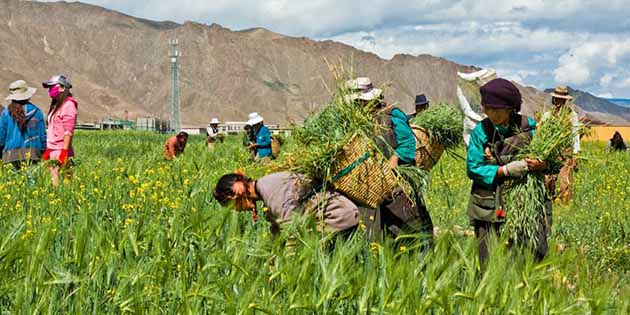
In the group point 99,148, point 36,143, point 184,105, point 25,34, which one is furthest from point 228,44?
point 36,143

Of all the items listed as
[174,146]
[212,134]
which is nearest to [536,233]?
[174,146]

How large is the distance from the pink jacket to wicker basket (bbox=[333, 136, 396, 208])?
173 inches

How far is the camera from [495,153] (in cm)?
537

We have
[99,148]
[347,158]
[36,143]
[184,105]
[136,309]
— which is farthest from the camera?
[184,105]

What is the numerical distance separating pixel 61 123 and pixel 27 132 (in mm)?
743

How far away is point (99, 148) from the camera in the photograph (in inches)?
891

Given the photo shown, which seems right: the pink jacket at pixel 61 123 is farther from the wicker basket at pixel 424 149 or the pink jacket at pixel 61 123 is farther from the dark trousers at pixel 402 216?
the dark trousers at pixel 402 216

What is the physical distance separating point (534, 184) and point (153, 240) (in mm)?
2412

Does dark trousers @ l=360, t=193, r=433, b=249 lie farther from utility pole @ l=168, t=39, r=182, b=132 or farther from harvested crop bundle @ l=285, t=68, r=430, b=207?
utility pole @ l=168, t=39, r=182, b=132

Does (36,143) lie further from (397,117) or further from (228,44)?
(228,44)

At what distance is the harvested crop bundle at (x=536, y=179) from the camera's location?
5.15 meters

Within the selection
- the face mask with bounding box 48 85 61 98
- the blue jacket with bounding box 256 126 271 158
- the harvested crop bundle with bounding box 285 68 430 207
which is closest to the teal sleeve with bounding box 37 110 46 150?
the face mask with bounding box 48 85 61 98

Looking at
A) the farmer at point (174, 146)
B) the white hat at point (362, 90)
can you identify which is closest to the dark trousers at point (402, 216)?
the white hat at point (362, 90)

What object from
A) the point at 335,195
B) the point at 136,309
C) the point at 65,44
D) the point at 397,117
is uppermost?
the point at 65,44
